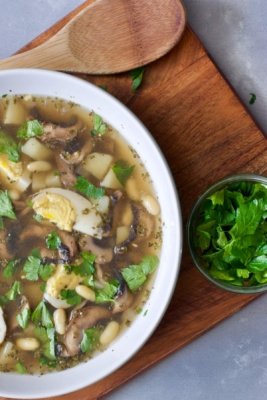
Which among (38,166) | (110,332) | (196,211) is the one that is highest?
(38,166)

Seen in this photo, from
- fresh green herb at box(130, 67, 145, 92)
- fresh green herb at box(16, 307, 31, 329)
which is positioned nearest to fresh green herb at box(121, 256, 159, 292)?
fresh green herb at box(16, 307, 31, 329)

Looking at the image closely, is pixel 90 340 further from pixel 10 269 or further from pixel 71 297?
pixel 10 269

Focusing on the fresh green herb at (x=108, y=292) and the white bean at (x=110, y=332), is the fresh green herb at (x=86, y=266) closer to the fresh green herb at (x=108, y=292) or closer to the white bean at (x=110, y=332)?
the fresh green herb at (x=108, y=292)

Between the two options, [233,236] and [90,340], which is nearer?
[233,236]

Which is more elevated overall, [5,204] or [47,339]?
[5,204]

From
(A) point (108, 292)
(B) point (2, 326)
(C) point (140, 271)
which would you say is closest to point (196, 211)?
(C) point (140, 271)

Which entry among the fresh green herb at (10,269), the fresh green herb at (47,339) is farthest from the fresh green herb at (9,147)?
the fresh green herb at (47,339)

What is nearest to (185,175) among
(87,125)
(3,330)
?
(87,125)
